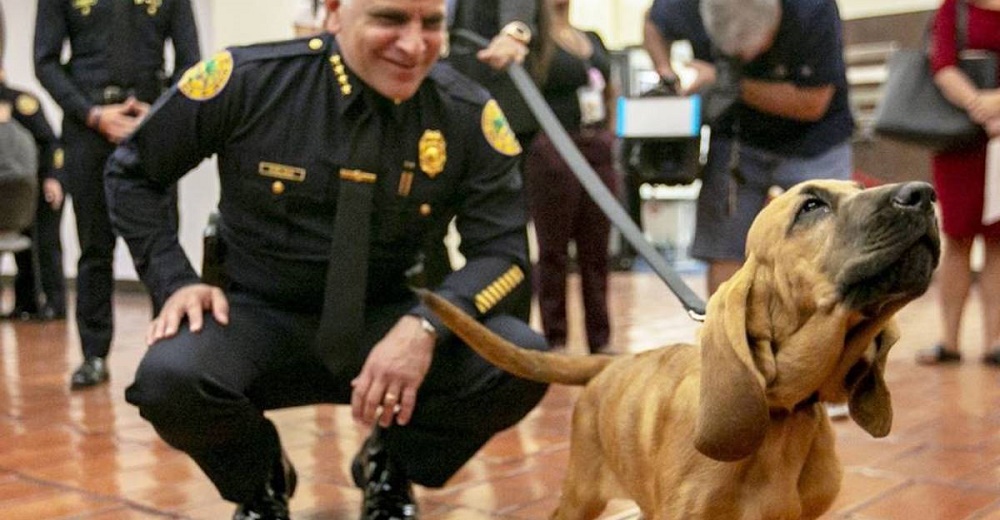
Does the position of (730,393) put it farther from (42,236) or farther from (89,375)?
(42,236)

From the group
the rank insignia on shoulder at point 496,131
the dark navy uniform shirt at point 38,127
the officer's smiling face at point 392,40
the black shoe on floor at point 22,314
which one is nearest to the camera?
the officer's smiling face at point 392,40

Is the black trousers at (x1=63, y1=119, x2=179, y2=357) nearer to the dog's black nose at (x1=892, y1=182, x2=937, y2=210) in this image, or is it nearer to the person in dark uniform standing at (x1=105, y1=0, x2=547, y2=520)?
the person in dark uniform standing at (x1=105, y1=0, x2=547, y2=520)

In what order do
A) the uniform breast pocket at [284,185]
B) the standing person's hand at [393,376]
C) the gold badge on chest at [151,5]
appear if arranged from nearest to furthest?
1. the standing person's hand at [393,376]
2. the uniform breast pocket at [284,185]
3. the gold badge on chest at [151,5]

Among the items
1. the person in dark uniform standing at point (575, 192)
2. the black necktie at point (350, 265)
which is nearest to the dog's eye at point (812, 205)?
the black necktie at point (350, 265)

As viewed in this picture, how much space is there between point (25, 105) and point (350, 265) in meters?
4.81

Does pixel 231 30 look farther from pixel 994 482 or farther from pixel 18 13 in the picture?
pixel 994 482

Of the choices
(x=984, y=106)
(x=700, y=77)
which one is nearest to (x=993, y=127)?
(x=984, y=106)

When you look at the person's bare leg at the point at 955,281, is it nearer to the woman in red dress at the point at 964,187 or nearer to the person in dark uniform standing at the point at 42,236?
the woman in red dress at the point at 964,187

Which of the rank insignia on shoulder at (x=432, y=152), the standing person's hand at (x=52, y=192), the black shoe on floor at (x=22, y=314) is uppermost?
the rank insignia on shoulder at (x=432, y=152)

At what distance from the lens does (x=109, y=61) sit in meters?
3.92

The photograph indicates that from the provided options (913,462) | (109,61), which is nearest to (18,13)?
(109,61)

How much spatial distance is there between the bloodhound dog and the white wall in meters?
3.12

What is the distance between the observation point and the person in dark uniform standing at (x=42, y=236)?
6289mm

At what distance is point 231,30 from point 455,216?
184 inches
